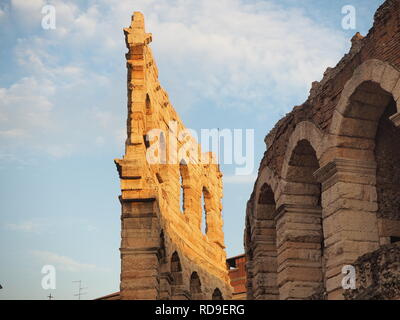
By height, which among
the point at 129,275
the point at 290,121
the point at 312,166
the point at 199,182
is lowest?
the point at 129,275

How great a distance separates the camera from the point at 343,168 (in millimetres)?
11523

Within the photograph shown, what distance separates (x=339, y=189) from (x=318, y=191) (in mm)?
2379

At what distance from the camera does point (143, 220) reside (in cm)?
1842

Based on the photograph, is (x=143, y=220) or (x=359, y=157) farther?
(x=143, y=220)

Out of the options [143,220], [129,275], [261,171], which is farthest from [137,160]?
[261,171]

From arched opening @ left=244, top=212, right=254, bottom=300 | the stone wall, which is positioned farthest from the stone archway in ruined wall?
arched opening @ left=244, top=212, right=254, bottom=300

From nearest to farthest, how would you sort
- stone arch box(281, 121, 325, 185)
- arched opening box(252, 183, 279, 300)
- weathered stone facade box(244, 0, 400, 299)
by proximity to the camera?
weathered stone facade box(244, 0, 400, 299) < stone arch box(281, 121, 325, 185) < arched opening box(252, 183, 279, 300)

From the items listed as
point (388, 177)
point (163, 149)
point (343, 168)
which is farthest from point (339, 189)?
point (163, 149)

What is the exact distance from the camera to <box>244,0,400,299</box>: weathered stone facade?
36.1 feet

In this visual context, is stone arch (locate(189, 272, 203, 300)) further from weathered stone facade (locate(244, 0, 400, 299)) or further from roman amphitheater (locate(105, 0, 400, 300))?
weathered stone facade (locate(244, 0, 400, 299))
